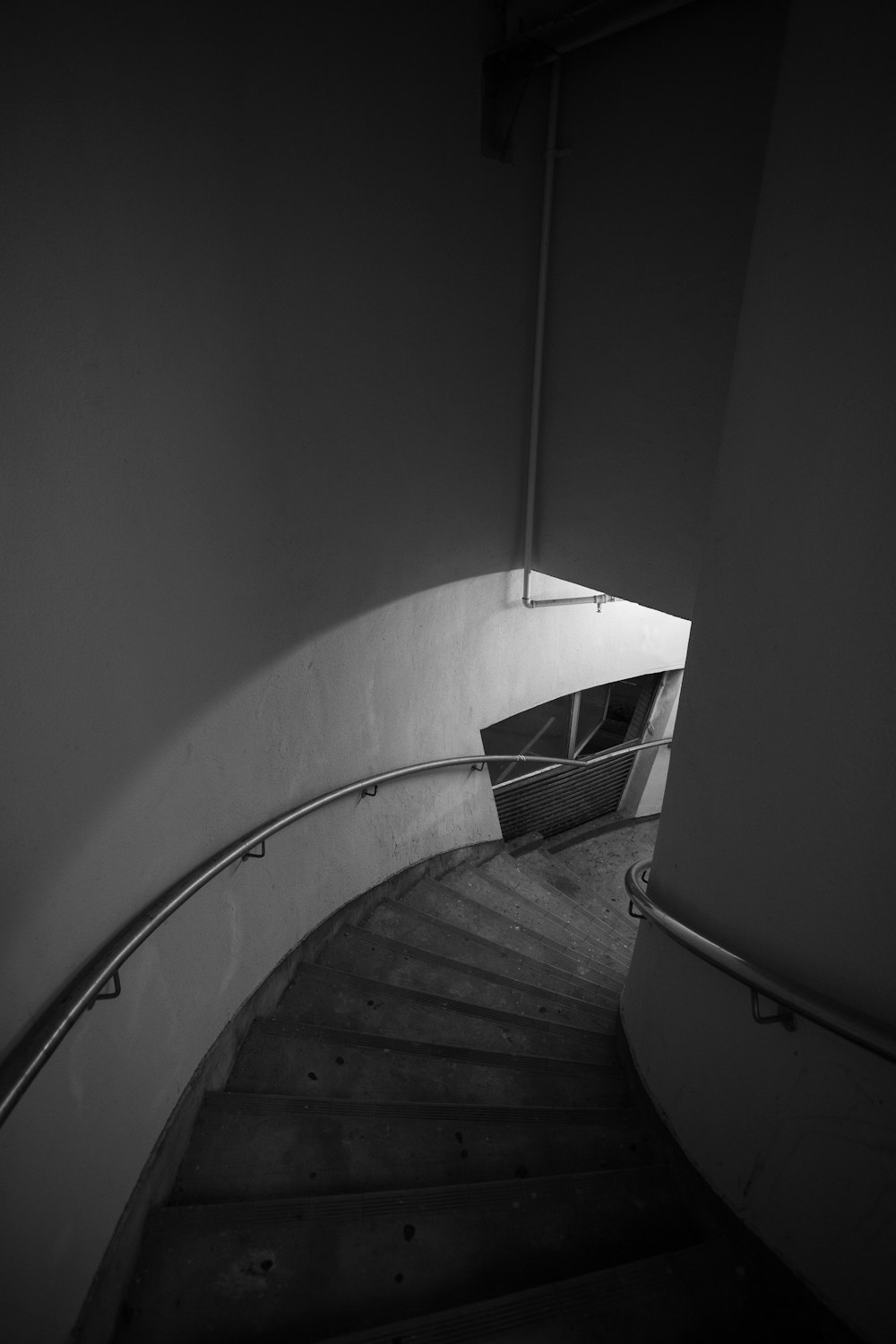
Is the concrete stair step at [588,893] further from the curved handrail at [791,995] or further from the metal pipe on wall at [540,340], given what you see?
the curved handrail at [791,995]

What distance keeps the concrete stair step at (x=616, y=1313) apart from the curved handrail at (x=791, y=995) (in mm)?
987

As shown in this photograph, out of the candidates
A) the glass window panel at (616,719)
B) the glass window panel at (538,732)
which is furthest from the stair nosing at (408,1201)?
the glass window panel at (616,719)

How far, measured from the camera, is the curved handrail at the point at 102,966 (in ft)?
5.91

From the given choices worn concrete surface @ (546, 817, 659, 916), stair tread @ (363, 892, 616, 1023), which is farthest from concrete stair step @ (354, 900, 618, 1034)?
worn concrete surface @ (546, 817, 659, 916)

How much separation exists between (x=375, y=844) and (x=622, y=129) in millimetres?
3897

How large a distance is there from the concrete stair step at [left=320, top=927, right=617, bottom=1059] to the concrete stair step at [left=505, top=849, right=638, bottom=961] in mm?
982

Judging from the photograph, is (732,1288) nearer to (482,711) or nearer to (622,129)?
(482,711)

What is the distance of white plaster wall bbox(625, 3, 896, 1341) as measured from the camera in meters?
1.74

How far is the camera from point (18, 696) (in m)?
1.84

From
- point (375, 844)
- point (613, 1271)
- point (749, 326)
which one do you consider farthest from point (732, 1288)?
point (749, 326)

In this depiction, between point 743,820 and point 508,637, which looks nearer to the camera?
point 743,820

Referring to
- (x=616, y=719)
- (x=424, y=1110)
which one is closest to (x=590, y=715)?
(x=616, y=719)

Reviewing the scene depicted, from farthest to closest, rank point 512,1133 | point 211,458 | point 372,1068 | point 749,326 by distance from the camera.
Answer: point 372,1068, point 512,1133, point 211,458, point 749,326

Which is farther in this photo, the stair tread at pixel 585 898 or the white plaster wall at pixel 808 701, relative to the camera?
the stair tread at pixel 585 898
